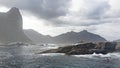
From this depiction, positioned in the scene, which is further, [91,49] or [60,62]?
[91,49]

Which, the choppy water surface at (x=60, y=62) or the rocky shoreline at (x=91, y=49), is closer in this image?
the choppy water surface at (x=60, y=62)

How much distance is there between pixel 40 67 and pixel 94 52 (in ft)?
155

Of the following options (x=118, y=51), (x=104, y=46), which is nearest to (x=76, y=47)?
(x=104, y=46)

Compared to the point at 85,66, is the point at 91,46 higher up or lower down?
higher up

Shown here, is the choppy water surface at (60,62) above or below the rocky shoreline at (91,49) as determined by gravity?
below

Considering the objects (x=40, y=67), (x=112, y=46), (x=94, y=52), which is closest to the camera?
(x=40, y=67)

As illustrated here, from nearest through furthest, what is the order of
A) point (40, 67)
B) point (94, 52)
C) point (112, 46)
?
point (40, 67)
point (94, 52)
point (112, 46)

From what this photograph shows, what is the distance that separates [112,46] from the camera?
111 metres

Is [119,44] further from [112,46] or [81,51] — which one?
[81,51]

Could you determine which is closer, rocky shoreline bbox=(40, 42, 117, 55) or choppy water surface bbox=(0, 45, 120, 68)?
choppy water surface bbox=(0, 45, 120, 68)

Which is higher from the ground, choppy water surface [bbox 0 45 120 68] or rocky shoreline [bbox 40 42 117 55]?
rocky shoreline [bbox 40 42 117 55]

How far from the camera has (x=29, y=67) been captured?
6259cm

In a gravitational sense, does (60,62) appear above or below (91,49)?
below

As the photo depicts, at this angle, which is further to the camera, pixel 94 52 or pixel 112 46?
pixel 112 46
